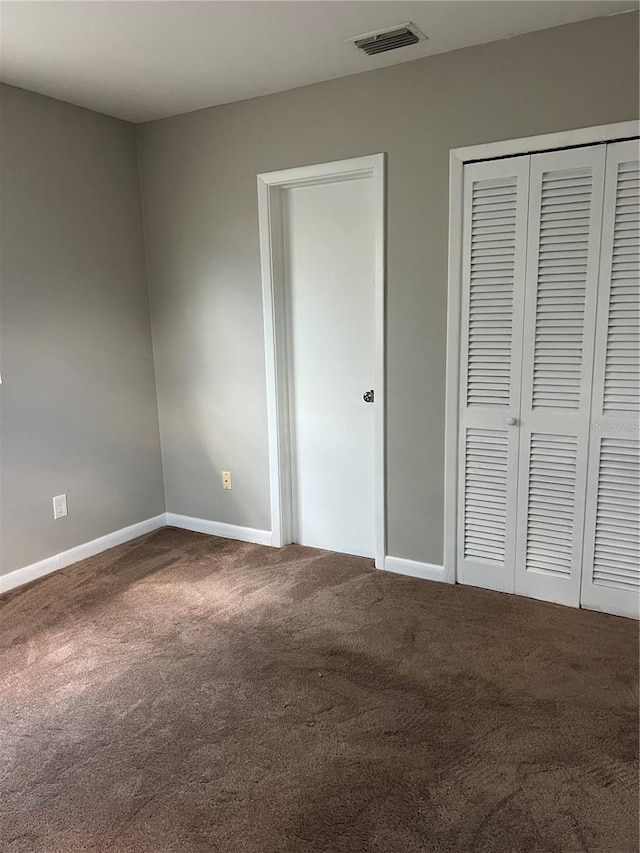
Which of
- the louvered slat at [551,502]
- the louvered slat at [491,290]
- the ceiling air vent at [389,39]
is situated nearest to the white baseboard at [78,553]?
the louvered slat at [491,290]

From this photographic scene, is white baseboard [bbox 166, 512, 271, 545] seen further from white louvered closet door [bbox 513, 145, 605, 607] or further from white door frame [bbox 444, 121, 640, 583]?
white louvered closet door [bbox 513, 145, 605, 607]

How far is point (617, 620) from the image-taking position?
8.51ft

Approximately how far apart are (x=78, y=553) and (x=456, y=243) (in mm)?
2536

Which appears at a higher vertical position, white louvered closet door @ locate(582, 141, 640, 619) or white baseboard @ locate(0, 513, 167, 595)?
white louvered closet door @ locate(582, 141, 640, 619)

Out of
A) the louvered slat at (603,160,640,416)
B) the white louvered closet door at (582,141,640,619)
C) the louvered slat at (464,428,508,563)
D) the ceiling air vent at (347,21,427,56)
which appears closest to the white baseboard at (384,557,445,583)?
the louvered slat at (464,428,508,563)

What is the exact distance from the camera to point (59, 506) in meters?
3.26

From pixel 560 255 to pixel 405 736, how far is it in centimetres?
192

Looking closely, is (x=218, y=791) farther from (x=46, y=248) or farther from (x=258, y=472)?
(x=46, y=248)

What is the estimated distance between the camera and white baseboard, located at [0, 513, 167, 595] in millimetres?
3076

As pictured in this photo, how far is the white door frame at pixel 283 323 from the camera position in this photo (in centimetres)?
289

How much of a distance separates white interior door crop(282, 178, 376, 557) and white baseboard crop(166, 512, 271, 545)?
0.77 ft

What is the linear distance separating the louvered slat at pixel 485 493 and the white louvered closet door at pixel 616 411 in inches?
14.4

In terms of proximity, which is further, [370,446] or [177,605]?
[370,446]

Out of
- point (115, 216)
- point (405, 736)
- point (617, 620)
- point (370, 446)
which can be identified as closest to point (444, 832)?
point (405, 736)
